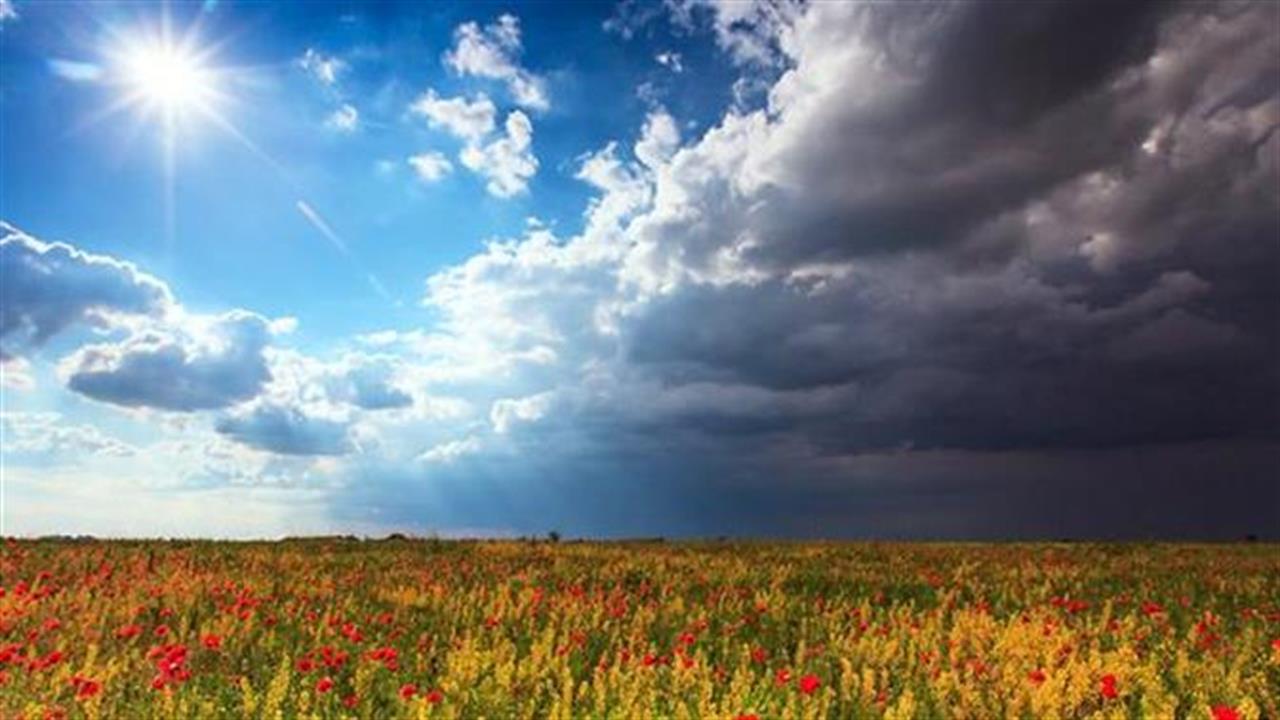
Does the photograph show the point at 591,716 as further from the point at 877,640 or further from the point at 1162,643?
the point at 1162,643

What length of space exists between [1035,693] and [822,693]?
1639 millimetres

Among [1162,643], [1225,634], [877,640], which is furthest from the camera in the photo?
[1225,634]

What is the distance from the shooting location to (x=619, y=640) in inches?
445

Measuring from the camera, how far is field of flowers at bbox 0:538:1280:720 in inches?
325

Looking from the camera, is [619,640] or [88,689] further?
[619,640]

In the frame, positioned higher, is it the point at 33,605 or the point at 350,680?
the point at 33,605

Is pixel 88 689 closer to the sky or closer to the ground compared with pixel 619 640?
closer to the ground

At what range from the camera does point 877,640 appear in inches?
418

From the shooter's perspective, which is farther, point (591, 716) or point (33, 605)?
point (33, 605)

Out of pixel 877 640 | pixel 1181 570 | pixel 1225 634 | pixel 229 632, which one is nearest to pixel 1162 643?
pixel 1225 634

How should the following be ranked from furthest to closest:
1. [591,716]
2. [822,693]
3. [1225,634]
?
[1225,634], [822,693], [591,716]

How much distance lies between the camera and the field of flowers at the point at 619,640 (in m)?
8.26

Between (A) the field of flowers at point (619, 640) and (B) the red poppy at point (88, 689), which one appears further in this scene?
(A) the field of flowers at point (619, 640)

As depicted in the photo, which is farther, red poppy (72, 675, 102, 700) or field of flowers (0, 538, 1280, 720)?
field of flowers (0, 538, 1280, 720)
